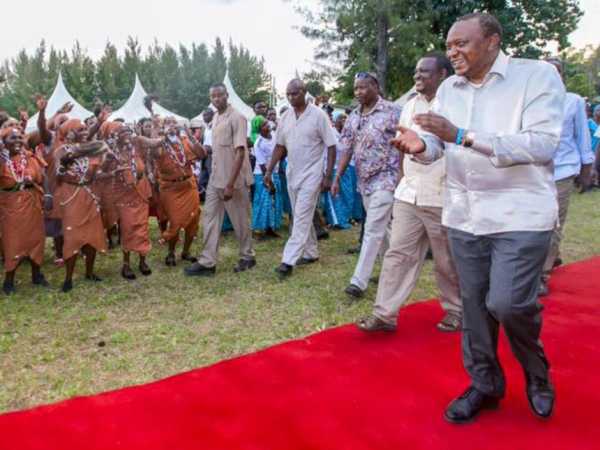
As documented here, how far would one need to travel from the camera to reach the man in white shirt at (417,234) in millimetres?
3600

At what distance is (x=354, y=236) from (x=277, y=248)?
1.28 m

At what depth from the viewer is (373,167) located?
4.59 metres

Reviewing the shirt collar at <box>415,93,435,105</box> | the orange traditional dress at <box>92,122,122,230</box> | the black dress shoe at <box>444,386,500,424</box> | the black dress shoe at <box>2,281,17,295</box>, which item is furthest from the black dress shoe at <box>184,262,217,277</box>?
the black dress shoe at <box>444,386,500,424</box>

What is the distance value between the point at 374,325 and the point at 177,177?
116 inches

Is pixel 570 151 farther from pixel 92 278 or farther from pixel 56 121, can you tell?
pixel 56 121

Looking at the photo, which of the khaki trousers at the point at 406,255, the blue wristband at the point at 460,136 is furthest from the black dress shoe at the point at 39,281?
the blue wristband at the point at 460,136

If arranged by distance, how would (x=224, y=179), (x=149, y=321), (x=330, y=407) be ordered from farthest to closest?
(x=224, y=179) → (x=149, y=321) → (x=330, y=407)

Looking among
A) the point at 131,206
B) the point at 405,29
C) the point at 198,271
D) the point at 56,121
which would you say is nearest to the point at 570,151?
the point at 198,271

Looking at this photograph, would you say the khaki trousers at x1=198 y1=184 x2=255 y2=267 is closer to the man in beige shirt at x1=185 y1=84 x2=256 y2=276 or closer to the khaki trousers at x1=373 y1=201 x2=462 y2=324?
the man in beige shirt at x1=185 y1=84 x2=256 y2=276

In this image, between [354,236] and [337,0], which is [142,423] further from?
[337,0]

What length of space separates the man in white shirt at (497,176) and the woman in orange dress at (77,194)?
3554 millimetres

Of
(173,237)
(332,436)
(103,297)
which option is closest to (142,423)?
(332,436)

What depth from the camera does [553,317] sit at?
408 centimetres

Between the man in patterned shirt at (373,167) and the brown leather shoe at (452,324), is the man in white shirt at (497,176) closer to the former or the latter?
the brown leather shoe at (452,324)
